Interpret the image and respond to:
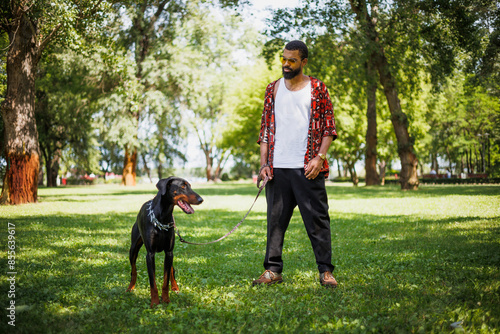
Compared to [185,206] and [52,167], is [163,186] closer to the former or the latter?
[185,206]

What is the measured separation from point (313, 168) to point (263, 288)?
1.54 m

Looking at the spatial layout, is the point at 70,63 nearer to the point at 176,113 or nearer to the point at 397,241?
the point at 176,113

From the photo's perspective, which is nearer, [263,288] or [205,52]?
[263,288]

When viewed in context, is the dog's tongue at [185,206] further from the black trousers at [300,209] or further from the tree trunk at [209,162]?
the tree trunk at [209,162]

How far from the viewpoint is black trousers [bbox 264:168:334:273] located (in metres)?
4.92

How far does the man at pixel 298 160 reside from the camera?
16.2ft

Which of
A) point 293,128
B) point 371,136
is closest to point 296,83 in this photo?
point 293,128

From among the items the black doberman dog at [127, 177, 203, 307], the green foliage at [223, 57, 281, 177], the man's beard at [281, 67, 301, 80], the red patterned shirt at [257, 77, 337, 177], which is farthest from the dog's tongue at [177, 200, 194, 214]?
the green foliage at [223, 57, 281, 177]

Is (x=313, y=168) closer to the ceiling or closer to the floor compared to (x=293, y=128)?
closer to the floor

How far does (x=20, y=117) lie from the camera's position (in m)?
16.3

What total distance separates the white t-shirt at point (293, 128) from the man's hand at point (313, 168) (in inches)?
6.2

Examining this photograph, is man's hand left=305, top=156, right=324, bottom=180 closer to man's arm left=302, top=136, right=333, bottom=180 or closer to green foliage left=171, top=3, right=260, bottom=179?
man's arm left=302, top=136, right=333, bottom=180

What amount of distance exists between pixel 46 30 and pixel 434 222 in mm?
17045

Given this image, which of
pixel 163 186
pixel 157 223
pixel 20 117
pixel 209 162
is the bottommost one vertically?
pixel 157 223
